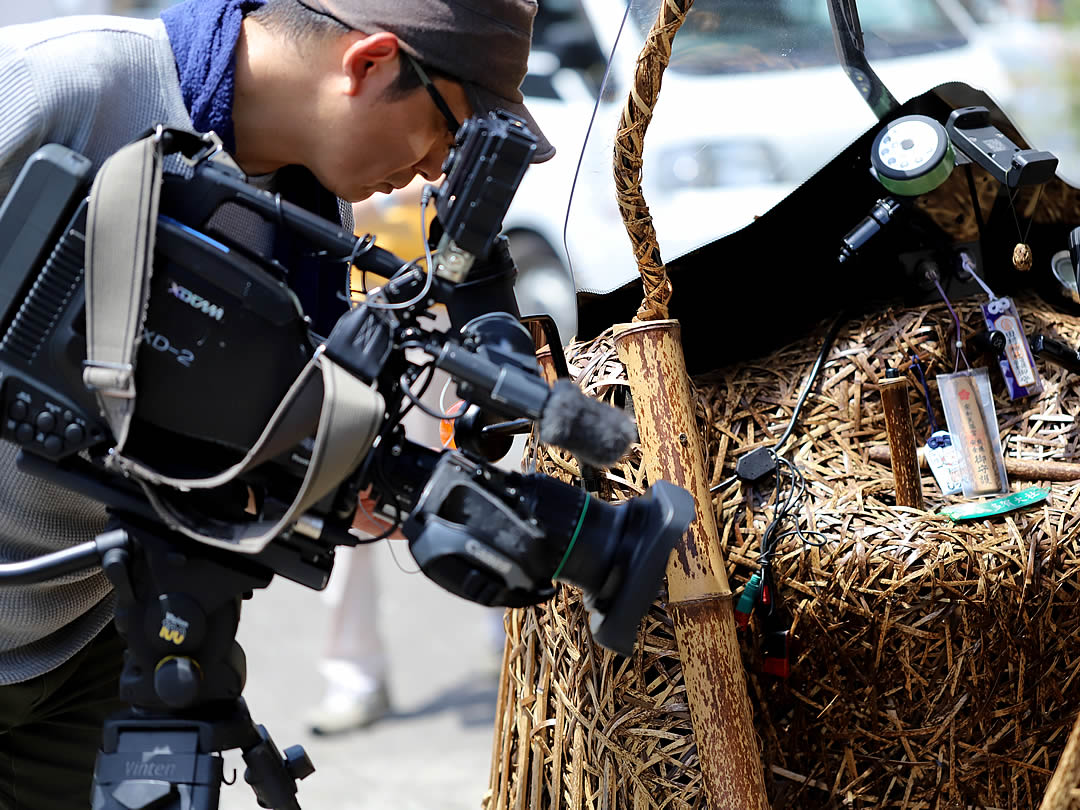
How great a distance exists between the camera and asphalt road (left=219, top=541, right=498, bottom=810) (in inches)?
105

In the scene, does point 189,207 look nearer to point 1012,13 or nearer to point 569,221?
point 569,221

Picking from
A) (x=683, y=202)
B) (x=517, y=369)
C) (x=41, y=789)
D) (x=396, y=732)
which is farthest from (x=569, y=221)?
(x=396, y=732)

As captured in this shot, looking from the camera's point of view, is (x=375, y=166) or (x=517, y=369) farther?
(x=375, y=166)

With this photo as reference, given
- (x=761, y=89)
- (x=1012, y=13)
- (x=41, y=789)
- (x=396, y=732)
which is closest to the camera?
(x=41, y=789)

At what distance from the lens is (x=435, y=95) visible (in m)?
1.28

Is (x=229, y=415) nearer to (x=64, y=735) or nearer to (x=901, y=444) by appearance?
(x=64, y=735)

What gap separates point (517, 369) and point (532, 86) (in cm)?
184

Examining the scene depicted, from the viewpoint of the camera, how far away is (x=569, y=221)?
1.48m

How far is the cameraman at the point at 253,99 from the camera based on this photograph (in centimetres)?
119

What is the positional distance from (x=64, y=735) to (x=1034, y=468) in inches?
51.2

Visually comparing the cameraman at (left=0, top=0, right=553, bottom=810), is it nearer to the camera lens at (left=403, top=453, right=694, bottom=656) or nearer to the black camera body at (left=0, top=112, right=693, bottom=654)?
the black camera body at (left=0, top=112, right=693, bottom=654)

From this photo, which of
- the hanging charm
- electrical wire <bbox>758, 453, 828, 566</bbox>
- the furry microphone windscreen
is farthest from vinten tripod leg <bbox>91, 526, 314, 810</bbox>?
the hanging charm

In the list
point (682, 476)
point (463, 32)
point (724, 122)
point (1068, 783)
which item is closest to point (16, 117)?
point (463, 32)

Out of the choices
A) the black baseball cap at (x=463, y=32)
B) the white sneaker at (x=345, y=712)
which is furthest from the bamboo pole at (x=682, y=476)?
the white sneaker at (x=345, y=712)
